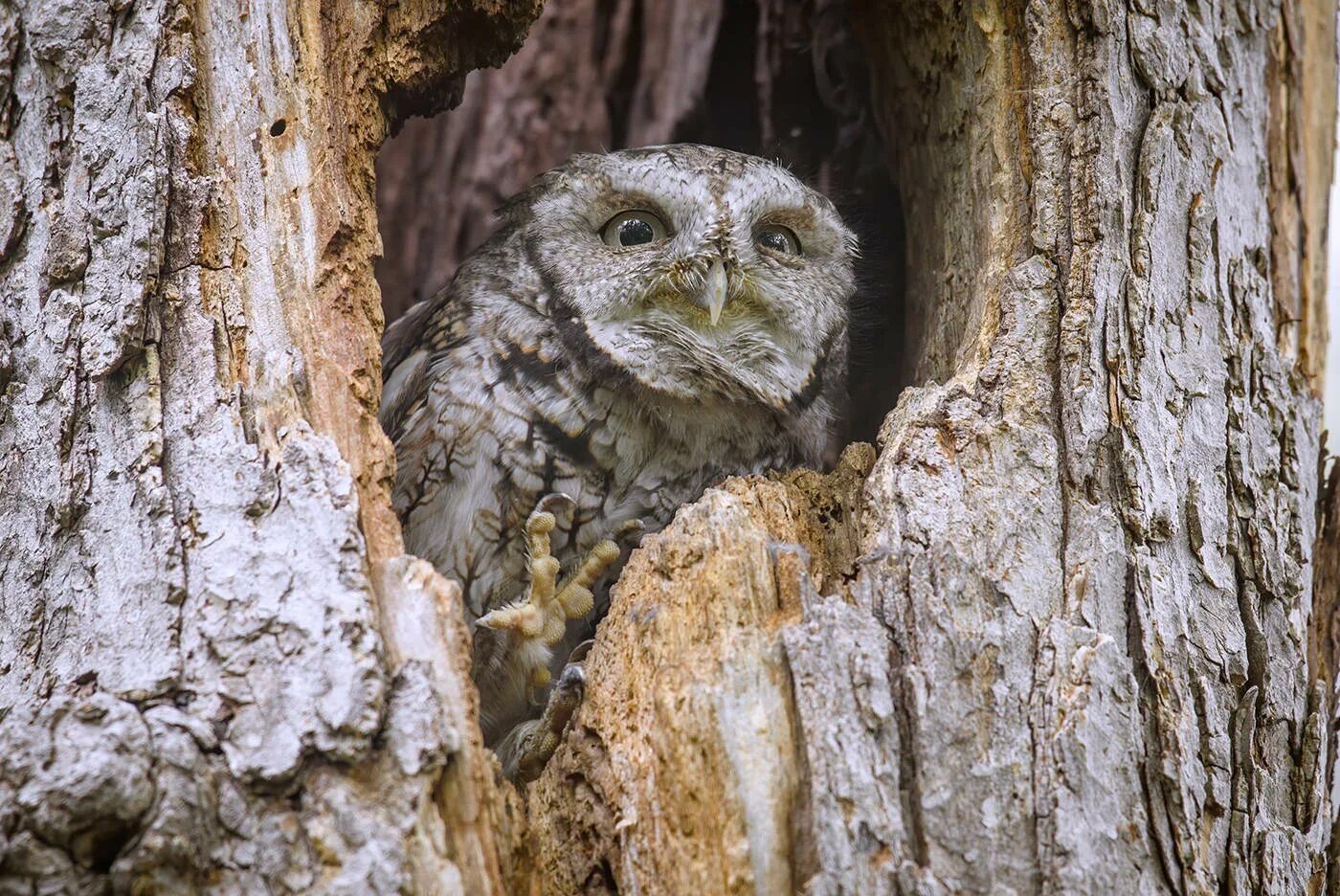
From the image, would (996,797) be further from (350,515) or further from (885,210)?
(885,210)

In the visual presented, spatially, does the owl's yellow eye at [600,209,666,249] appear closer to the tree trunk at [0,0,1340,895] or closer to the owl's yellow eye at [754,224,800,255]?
the owl's yellow eye at [754,224,800,255]

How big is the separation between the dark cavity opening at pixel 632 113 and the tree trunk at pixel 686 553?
1.03m

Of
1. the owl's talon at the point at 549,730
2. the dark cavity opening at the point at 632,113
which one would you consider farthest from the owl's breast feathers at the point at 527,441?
the dark cavity opening at the point at 632,113

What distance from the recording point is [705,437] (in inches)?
96.3

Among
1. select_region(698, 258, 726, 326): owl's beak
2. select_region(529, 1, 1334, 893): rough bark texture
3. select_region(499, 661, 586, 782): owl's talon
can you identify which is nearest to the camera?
select_region(529, 1, 1334, 893): rough bark texture

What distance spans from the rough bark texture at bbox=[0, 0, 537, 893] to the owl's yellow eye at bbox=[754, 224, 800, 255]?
827mm

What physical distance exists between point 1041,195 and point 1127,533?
658mm

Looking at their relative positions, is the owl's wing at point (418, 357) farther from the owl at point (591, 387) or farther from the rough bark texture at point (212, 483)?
the rough bark texture at point (212, 483)

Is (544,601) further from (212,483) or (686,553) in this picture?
(212,483)

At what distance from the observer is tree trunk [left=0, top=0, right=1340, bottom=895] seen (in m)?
1.40

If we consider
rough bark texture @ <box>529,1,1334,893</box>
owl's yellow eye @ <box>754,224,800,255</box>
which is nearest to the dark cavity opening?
owl's yellow eye @ <box>754,224,800,255</box>

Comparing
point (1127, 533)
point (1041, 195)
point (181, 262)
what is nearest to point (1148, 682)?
point (1127, 533)

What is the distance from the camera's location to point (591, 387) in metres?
2.38

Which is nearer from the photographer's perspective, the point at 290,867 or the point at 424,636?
the point at 290,867
